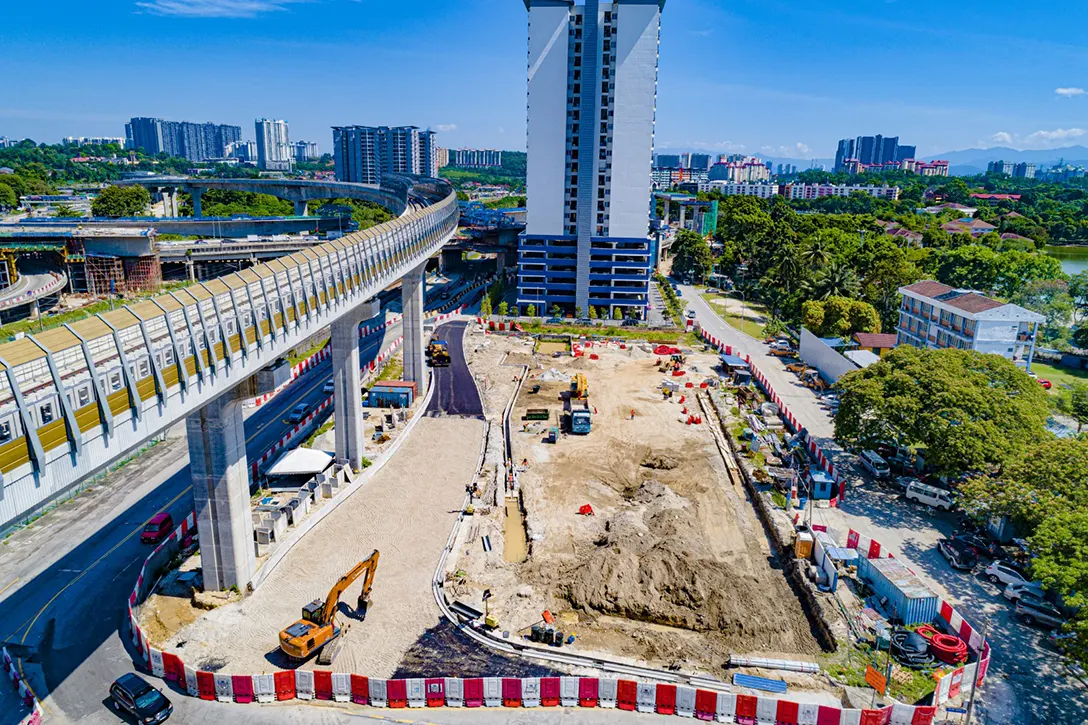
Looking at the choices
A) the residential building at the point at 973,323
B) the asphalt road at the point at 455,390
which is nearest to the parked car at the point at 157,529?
the asphalt road at the point at 455,390

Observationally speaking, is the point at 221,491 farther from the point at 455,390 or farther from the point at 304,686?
the point at 455,390

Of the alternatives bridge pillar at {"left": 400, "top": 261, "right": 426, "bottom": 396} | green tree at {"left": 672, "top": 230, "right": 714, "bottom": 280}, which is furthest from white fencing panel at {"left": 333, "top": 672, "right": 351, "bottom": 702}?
green tree at {"left": 672, "top": 230, "right": 714, "bottom": 280}

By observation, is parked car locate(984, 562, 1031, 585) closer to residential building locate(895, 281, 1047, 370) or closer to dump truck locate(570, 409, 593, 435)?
dump truck locate(570, 409, 593, 435)

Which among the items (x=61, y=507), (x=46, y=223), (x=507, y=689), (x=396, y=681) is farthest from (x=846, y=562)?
(x=46, y=223)

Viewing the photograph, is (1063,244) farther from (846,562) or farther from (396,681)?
(396,681)

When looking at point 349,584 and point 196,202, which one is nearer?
point 349,584

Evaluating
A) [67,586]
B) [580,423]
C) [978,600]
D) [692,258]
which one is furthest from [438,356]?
[692,258]
